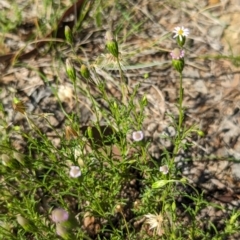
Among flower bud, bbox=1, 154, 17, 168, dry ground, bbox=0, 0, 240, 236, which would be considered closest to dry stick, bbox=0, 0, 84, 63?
dry ground, bbox=0, 0, 240, 236

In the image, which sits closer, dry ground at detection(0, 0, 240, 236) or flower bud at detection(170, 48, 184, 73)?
flower bud at detection(170, 48, 184, 73)

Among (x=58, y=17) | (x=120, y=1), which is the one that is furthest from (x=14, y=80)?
(x=120, y=1)

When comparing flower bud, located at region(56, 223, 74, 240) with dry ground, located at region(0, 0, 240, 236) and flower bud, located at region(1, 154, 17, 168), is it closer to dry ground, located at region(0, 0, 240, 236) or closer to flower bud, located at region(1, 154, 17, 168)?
flower bud, located at region(1, 154, 17, 168)

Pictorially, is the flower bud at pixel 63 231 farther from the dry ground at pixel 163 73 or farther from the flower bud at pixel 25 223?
the dry ground at pixel 163 73

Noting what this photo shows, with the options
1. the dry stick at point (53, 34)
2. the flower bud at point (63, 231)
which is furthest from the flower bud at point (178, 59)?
the dry stick at point (53, 34)

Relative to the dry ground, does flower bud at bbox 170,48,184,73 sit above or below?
above

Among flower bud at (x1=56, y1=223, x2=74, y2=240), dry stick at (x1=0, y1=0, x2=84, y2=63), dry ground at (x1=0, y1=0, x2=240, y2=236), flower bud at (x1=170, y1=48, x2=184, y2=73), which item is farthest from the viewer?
dry stick at (x1=0, y1=0, x2=84, y2=63)

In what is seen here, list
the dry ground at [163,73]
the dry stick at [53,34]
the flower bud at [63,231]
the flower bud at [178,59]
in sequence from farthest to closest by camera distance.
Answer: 1. the dry stick at [53,34]
2. the dry ground at [163,73]
3. the flower bud at [178,59]
4. the flower bud at [63,231]

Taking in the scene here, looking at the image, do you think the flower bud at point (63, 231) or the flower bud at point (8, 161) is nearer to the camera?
the flower bud at point (63, 231)

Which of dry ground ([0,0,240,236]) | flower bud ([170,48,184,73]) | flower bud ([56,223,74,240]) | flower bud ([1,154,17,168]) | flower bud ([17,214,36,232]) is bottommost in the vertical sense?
dry ground ([0,0,240,236])

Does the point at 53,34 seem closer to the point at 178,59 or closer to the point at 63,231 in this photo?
the point at 178,59

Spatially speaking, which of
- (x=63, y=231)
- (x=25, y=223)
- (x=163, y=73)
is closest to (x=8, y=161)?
(x=25, y=223)

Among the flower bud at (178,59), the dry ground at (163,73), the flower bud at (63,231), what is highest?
the flower bud at (178,59)
